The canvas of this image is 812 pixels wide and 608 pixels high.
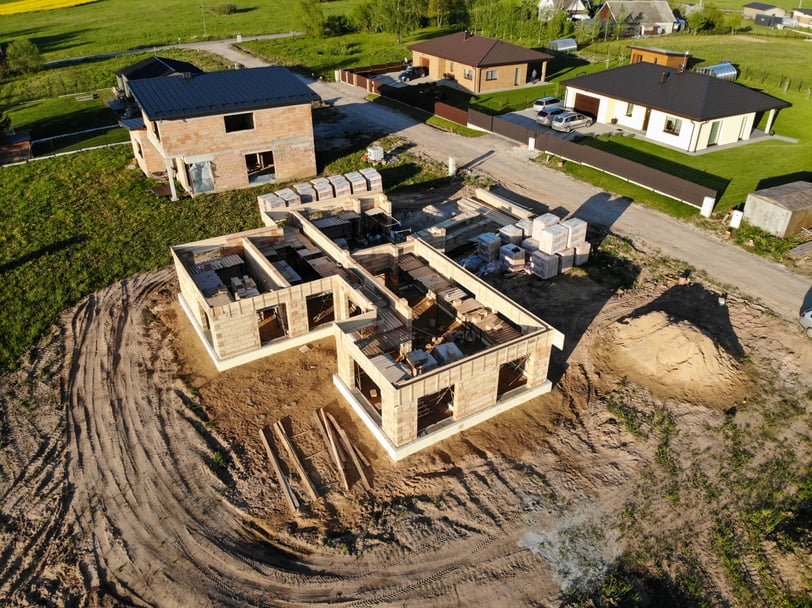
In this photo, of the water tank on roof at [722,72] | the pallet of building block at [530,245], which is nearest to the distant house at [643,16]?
the water tank on roof at [722,72]

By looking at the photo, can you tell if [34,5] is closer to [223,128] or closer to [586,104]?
[223,128]

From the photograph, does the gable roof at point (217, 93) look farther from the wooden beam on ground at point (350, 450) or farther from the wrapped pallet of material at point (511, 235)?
the wooden beam on ground at point (350, 450)

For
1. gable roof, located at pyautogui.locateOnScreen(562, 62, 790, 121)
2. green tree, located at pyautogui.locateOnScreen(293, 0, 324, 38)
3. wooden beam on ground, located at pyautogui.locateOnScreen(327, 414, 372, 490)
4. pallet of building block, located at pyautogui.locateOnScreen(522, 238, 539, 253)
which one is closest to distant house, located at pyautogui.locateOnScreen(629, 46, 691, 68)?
gable roof, located at pyautogui.locateOnScreen(562, 62, 790, 121)

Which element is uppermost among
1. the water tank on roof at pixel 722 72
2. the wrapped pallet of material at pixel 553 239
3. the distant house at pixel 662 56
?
the distant house at pixel 662 56

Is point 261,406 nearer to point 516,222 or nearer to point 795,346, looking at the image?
point 516,222

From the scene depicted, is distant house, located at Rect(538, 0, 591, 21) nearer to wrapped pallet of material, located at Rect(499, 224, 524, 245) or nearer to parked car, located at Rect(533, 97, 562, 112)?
parked car, located at Rect(533, 97, 562, 112)

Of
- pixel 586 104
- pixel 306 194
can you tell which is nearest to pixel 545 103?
pixel 586 104

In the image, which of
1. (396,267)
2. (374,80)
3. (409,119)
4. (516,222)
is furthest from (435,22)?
(396,267)
